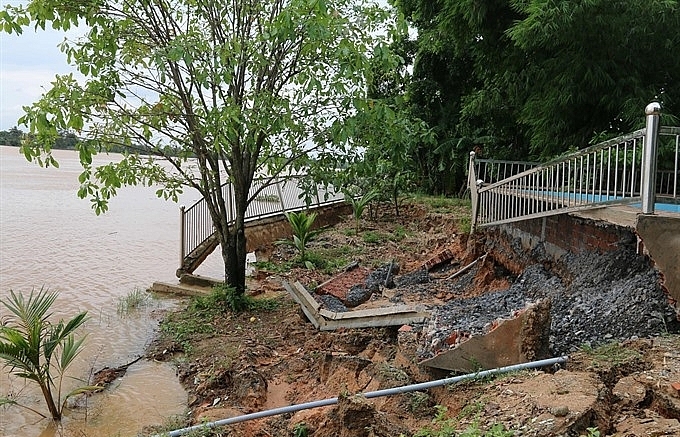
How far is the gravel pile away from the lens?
3604 mm

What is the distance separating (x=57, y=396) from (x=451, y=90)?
13061mm

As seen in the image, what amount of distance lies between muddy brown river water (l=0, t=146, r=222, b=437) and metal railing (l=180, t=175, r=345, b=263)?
5.03 feet

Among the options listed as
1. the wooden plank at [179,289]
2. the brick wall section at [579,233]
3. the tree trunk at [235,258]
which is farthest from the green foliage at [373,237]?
the brick wall section at [579,233]

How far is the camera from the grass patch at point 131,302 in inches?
330

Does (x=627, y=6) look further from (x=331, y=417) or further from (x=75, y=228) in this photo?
(x=75, y=228)

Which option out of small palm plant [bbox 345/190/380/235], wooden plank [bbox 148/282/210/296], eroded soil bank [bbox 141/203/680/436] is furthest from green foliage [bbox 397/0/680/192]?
wooden plank [bbox 148/282/210/296]

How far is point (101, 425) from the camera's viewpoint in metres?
4.62

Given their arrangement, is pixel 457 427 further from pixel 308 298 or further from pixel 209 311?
pixel 209 311

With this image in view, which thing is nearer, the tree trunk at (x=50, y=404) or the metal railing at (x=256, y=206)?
the tree trunk at (x=50, y=404)

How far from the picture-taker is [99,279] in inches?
430

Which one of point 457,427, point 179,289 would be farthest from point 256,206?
point 457,427

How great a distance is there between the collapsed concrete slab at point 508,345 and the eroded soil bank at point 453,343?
7.7 inches

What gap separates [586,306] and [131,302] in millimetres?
7142

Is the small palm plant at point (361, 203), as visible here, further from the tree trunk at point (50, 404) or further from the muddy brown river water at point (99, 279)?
the tree trunk at point (50, 404)
